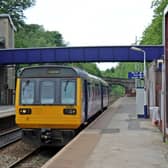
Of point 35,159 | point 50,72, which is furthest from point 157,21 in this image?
point 35,159

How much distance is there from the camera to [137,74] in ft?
141

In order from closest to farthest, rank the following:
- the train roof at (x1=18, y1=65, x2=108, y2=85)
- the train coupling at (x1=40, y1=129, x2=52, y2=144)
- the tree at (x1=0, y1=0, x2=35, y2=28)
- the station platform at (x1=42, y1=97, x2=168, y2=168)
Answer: the station platform at (x1=42, y1=97, x2=168, y2=168) → the train coupling at (x1=40, y1=129, x2=52, y2=144) → the train roof at (x1=18, y1=65, x2=108, y2=85) → the tree at (x1=0, y1=0, x2=35, y2=28)

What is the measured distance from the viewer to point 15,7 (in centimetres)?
8200

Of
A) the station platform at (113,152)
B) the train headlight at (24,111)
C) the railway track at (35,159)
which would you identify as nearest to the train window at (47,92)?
the train headlight at (24,111)

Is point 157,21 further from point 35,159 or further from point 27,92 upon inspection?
point 35,159

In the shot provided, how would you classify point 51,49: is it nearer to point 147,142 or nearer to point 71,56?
point 71,56

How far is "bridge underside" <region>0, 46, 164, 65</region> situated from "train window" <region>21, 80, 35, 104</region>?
34510mm

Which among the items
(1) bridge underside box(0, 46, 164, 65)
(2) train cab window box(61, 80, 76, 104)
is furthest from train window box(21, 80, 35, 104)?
(1) bridge underside box(0, 46, 164, 65)

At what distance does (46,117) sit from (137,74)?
85.1ft

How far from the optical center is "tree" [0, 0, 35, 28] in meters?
81.1

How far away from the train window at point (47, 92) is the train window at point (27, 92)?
306 mm

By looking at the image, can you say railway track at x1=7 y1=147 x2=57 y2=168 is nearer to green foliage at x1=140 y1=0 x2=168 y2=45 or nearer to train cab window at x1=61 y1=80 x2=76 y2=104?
train cab window at x1=61 y1=80 x2=76 y2=104

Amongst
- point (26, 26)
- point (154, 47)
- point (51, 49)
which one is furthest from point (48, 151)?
point (26, 26)

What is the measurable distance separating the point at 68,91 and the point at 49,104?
2.64 feet
